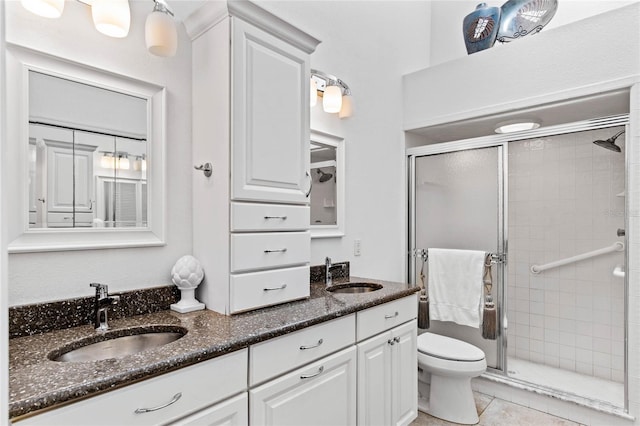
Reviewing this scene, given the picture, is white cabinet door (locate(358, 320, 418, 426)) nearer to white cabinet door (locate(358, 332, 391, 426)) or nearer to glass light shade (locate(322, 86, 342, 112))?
white cabinet door (locate(358, 332, 391, 426))

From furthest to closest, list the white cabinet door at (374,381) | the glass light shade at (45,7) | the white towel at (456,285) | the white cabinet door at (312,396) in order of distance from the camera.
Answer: the white towel at (456,285), the white cabinet door at (374,381), the white cabinet door at (312,396), the glass light shade at (45,7)

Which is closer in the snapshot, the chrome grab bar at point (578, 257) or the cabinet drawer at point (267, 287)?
the cabinet drawer at point (267, 287)

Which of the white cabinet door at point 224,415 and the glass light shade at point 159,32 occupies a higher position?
the glass light shade at point 159,32

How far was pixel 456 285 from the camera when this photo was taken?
272 centimetres

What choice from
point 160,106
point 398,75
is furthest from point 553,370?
point 160,106

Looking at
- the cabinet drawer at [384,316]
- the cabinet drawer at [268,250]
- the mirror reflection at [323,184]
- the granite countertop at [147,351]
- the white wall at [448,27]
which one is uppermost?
the white wall at [448,27]

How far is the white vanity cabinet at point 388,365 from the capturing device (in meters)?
1.70

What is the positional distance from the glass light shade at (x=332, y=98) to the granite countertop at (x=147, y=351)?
114cm

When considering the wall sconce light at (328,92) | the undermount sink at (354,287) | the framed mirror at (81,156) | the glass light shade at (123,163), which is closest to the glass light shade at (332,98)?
the wall sconce light at (328,92)

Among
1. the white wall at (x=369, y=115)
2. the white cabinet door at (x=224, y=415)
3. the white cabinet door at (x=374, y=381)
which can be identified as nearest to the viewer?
the white cabinet door at (x=224, y=415)

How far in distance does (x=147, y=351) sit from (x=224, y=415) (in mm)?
318

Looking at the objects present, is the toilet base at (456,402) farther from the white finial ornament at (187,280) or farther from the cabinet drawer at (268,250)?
the white finial ornament at (187,280)

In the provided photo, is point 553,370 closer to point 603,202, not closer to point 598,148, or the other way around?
point 603,202

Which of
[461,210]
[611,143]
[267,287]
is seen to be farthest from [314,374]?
[611,143]
